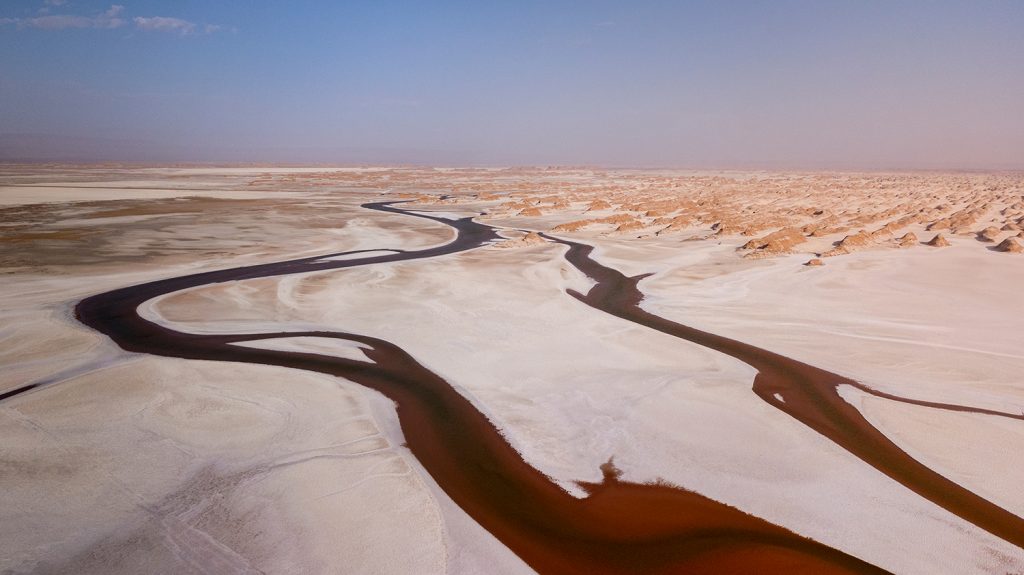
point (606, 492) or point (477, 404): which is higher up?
point (477, 404)

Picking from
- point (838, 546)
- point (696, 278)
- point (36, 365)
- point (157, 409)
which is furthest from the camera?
point (696, 278)

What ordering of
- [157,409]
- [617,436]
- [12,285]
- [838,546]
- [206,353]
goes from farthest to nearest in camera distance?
[12,285], [206,353], [157,409], [617,436], [838,546]

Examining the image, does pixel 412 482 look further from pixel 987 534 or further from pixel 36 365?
pixel 36 365

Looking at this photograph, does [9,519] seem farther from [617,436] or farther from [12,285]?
[12,285]

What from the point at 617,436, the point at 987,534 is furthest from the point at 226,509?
the point at 987,534

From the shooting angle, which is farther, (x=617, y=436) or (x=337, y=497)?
(x=617, y=436)

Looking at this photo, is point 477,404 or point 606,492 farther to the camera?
point 477,404
